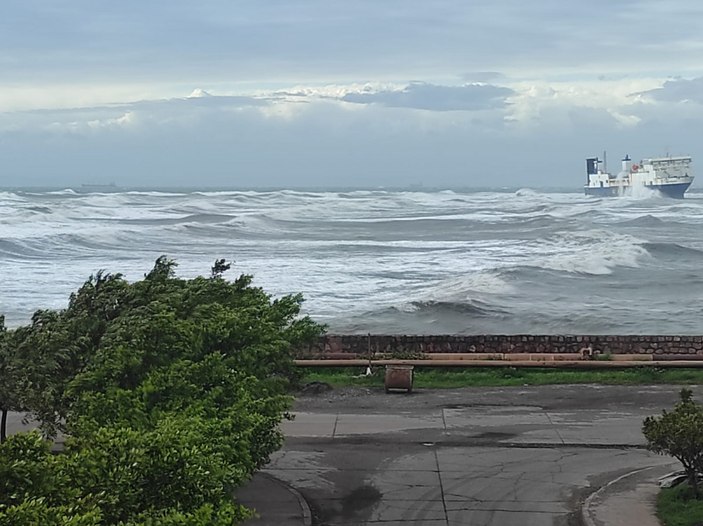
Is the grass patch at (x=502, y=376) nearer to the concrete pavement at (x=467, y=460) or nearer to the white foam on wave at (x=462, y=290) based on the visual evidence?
the concrete pavement at (x=467, y=460)

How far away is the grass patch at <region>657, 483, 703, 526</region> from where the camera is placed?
41.2 feet

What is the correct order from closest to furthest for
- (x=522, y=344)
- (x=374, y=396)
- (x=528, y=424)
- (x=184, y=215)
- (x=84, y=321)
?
(x=84, y=321) < (x=528, y=424) < (x=374, y=396) < (x=522, y=344) < (x=184, y=215)

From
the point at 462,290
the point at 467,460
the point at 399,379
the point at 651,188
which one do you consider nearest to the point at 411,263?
the point at 462,290

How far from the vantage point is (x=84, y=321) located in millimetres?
12414

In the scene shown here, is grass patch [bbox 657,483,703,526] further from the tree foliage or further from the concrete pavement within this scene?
the tree foliage

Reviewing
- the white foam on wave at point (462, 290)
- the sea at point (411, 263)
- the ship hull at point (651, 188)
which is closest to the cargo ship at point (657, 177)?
the ship hull at point (651, 188)

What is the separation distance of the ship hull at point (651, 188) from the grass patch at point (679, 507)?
130140 millimetres

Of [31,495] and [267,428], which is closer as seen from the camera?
[31,495]

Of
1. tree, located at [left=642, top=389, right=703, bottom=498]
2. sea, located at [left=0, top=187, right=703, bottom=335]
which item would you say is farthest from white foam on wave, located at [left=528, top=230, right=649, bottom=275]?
tree, located at [left=642, top=389, right=703, bottom=498]

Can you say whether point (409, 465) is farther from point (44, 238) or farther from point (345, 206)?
point (345, 206)

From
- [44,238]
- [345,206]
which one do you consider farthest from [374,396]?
[345,206]

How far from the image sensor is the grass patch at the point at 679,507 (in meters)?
12.6

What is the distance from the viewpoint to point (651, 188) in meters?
139

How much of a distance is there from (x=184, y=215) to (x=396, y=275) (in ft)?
179
